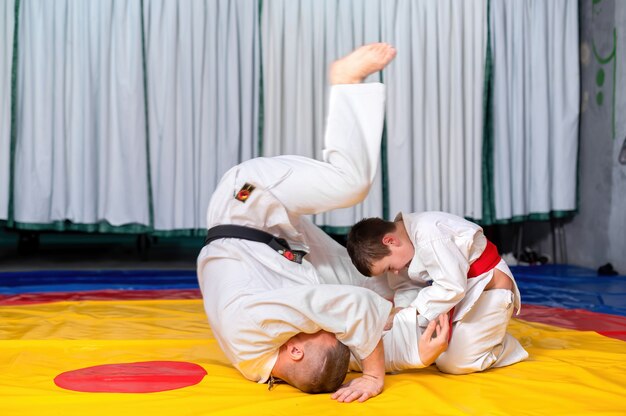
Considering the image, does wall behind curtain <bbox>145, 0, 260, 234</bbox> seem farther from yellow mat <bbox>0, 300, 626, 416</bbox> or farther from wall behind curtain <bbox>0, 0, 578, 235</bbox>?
yellow mat <bbox>0, 300, 626, 416</bbox>

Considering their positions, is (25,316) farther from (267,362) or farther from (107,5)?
(107,5)

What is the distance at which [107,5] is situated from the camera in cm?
440

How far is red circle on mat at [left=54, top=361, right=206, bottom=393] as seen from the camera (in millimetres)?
1676

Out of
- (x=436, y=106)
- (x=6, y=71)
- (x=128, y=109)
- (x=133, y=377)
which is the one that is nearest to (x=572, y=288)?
(x=436, y=106)

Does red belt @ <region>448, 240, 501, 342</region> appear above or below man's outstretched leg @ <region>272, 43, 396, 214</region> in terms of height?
below

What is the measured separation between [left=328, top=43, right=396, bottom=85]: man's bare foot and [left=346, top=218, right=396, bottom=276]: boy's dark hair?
39 centimetres

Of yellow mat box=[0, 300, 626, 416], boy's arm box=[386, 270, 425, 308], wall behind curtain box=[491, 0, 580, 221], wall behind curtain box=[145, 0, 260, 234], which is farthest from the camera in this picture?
wall behind curtain box=[491, 0, 580, 221]

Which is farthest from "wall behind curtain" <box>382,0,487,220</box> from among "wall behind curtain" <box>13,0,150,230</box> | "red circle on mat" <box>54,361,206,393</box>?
"red circle on mat" <box>54,361,206,393</box>

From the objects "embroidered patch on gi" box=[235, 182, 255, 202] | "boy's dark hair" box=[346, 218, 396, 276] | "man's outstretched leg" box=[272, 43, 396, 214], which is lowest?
"boy's dark hair" box=[346, 218, 396, 276]

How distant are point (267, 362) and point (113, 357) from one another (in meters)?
0.62

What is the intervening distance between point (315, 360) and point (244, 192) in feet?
1.74

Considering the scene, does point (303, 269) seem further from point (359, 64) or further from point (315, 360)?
point (359, 64)

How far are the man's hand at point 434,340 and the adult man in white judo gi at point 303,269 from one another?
0.16 meters

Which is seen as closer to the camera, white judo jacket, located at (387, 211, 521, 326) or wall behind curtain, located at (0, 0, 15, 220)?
white judo jacket, located at (387, 211, 521, 326)
